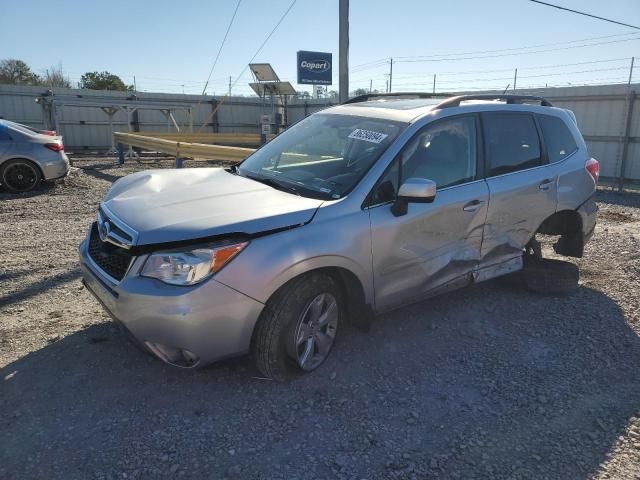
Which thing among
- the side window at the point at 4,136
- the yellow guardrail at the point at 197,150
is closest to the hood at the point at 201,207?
the yellow guardrail at the point at 197,150

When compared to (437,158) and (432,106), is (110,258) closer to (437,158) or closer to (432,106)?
(437,158)

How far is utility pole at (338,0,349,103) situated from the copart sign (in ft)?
25.2

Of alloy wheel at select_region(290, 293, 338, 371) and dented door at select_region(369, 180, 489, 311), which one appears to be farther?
dented door at select_region(369, 180, 489, 311)

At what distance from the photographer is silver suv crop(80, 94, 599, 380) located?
2.90 metres

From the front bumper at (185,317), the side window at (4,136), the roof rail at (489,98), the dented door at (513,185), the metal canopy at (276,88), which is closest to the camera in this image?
the front bumper at (185,317)

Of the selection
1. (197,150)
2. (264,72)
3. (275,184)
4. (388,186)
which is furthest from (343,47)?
(264,72)

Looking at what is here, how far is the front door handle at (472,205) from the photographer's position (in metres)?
3.99

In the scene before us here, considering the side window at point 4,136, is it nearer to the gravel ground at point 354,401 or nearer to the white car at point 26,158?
the white car at point 26,158

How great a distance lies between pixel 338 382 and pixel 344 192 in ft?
4.24

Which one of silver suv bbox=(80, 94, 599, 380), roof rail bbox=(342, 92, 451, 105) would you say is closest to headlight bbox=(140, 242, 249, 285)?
silver suv bbox=(80, 94, 599, 380)

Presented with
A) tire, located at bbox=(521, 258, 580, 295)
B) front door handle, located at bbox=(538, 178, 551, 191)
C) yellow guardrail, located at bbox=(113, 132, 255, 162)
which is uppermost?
front door handle, located at bbox=(538, 178, 551, 191)

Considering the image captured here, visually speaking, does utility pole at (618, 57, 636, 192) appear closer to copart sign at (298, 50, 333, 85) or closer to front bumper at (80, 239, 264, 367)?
copart sign at (298, 50, 333, 85)

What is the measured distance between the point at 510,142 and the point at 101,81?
44.0m

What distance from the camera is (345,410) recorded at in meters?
3.12
